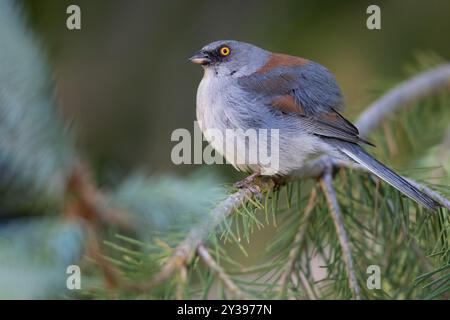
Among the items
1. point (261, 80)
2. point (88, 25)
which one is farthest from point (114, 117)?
point (261, 80)

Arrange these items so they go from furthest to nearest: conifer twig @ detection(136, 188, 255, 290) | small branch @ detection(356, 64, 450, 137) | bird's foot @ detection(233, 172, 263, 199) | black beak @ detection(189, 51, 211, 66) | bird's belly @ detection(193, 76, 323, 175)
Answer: black beak @ detection(189, 51, 211, 66) → small branch @ detection(356, 64, 450, 137) → bird's belly @ detection(193, 76, 323, 175) → bird's foot @ detection(233, 172, 263, 199) → conifer twig @ detection(136, 188, 255, 290)

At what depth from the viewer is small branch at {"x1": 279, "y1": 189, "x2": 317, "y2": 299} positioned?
71.7 inches

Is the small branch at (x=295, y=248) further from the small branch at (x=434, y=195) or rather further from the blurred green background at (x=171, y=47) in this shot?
the blurred green background at (x=171, y=47)

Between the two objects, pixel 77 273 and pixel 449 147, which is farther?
pixel 449 147

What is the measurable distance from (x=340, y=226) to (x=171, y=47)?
90.1 inches

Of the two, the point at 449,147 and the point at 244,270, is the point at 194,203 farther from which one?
the point at 449,147

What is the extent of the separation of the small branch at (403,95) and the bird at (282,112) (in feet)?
0.39

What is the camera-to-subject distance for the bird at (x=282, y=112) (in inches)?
91.8

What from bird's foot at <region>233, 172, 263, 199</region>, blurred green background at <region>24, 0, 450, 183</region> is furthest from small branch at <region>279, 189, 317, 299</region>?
blurred green background at <region>24, 0, 450, 183</region>

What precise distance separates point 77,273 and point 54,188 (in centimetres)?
39

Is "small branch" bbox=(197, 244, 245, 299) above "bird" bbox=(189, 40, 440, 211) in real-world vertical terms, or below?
below

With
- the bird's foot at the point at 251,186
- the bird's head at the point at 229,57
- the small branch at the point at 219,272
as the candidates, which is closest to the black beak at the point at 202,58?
the bird's head at the point at 229,57

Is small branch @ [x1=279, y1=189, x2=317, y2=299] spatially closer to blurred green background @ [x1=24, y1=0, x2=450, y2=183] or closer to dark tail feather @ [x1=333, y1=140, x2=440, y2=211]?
dark tail feather @ [x1=333, y1=140, x2=440, y2=211]

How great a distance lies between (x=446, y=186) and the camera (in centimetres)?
183
